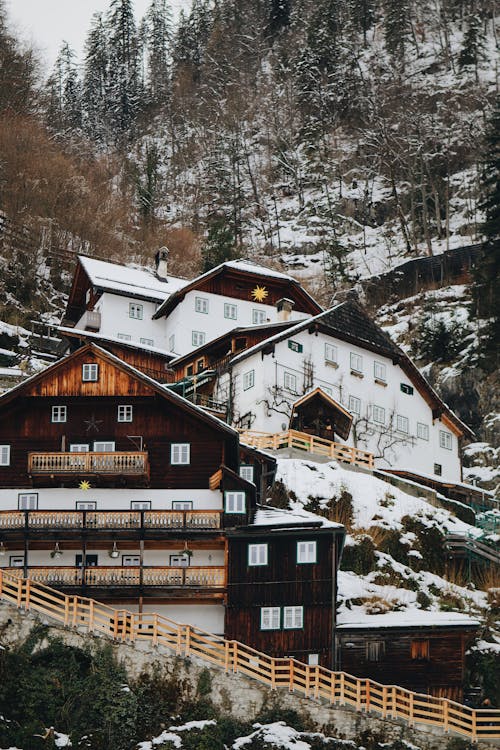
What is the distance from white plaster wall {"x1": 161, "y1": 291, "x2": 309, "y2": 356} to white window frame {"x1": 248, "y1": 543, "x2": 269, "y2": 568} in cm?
2788

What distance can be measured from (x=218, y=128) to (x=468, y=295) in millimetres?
53442

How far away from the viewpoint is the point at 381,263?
10350cm

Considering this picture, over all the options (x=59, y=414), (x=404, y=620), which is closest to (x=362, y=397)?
(x=59, y=414)

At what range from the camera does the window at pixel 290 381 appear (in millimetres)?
64625

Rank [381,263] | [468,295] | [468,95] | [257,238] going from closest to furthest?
[468,295] < [381,263] < [257,238] < [468,95]

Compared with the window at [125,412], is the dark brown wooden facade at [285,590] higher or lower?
lower

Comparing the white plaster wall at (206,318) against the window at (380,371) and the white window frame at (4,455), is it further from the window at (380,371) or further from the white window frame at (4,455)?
the white window frame at (4,455)

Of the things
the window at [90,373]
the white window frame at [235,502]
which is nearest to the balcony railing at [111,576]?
the white window frame at [235,502]

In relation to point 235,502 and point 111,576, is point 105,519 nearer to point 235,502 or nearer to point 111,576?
point 111,576

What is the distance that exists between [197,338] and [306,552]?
96.2 feet

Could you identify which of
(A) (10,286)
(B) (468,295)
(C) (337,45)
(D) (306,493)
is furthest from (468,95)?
(D) (306,493)

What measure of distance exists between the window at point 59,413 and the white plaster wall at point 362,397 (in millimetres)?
13984

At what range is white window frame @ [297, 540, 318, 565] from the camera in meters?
47.6

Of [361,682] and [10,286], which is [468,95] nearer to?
[10,286]
